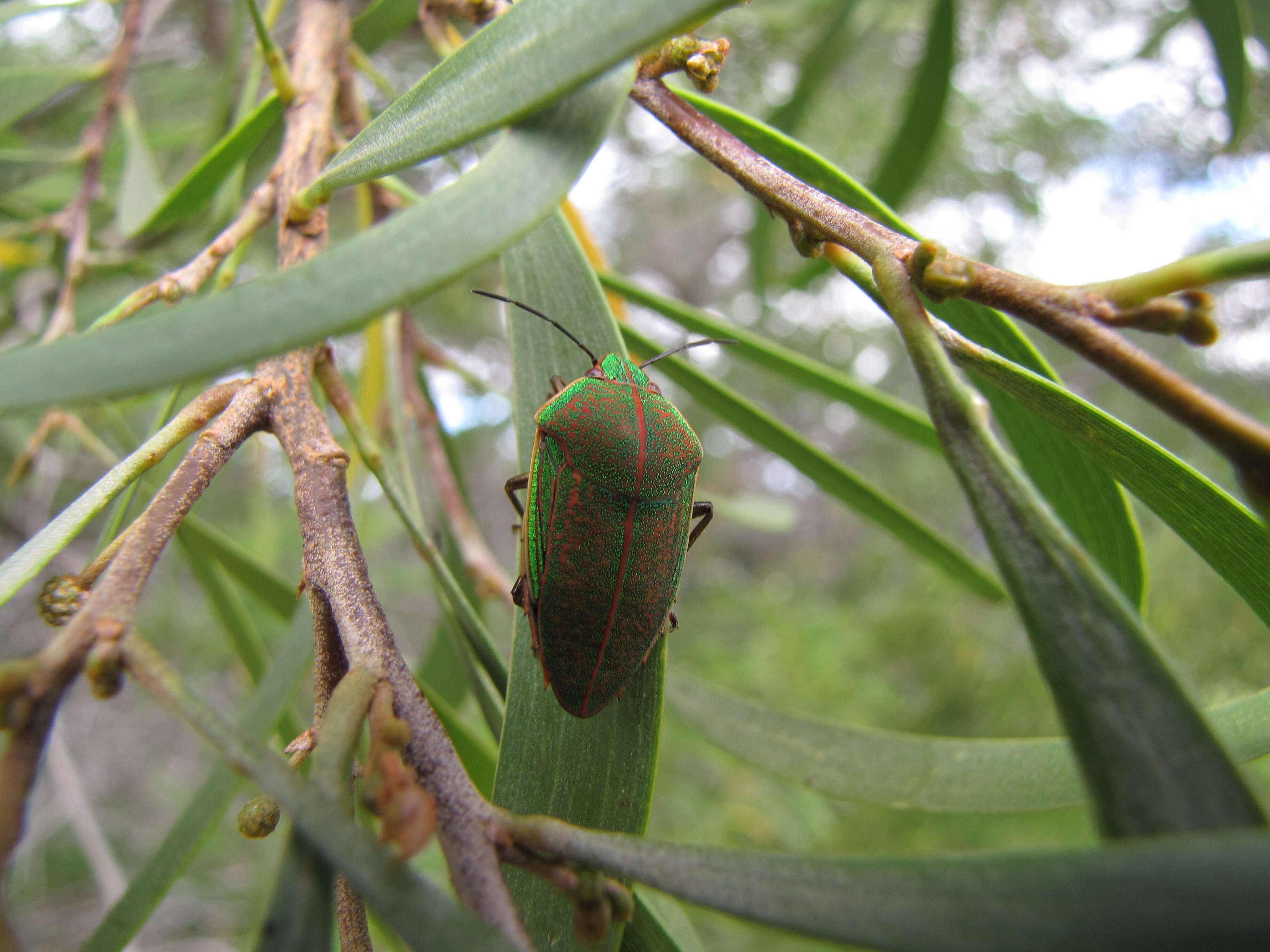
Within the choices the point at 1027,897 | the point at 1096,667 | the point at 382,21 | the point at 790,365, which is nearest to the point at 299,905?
the point at 1027,897

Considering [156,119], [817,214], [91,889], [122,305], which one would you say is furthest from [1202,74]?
[91,889]

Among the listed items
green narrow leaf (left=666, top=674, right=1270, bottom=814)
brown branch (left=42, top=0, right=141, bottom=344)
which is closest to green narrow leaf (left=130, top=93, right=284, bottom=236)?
brown branch (left=42, top=0, right=141, bottom=344)

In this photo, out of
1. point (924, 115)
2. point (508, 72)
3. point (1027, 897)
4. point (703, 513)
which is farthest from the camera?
point (924, 115)

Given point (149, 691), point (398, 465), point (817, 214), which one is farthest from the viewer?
point (398, 465)

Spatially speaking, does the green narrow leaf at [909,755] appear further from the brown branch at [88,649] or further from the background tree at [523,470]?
the brown branch at [88,649]

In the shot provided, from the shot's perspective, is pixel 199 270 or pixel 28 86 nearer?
pixel 199 270

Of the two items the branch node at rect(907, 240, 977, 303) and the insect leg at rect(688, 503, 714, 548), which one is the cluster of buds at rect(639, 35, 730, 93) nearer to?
the branch node at rect(907, 240, 977, 303)

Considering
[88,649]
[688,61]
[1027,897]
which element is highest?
[688,61]

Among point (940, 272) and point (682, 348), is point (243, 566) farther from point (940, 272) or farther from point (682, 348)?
point (940, 272)

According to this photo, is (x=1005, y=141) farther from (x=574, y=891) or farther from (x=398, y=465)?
(x=574, y=891)
